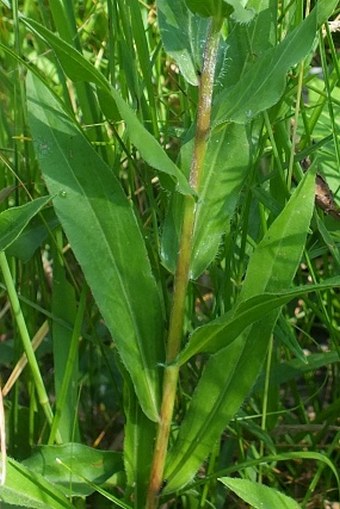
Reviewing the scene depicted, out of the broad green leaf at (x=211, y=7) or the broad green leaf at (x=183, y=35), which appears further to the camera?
the broad green leaf at (x=183, y=35)

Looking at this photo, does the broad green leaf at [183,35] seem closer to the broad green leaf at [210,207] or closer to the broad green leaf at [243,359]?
the broad green leaf at [210,207]

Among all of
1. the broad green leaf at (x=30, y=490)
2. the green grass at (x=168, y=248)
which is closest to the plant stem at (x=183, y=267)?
the green grass at (x=168, y=248)

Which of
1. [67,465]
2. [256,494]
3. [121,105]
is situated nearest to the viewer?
[121,105]

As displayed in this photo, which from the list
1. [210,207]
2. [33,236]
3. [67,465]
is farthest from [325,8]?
[67,465]

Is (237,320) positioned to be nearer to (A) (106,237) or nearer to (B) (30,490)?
(A) (106,237)

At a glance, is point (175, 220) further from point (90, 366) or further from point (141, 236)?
point (90, 366)
